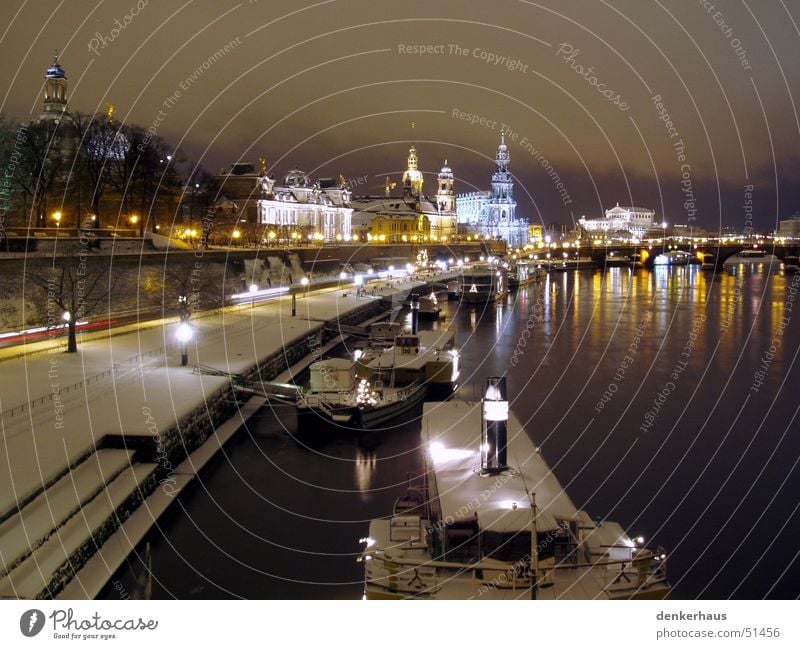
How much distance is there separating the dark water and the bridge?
3339cm

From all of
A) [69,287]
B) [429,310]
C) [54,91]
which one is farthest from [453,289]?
[69,287]

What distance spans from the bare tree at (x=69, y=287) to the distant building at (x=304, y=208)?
24208 millimetres

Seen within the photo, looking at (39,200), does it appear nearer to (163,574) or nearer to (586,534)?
(163,574)

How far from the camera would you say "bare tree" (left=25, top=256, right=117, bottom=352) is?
1540 centimetres

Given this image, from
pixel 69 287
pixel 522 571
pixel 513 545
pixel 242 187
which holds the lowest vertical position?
pixel 522 571

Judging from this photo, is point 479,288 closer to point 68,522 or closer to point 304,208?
point 304,208

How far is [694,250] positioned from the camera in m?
61.7

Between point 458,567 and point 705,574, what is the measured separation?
3446mm

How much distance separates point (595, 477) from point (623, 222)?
11476 centimetres

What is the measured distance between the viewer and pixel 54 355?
44.0 feet

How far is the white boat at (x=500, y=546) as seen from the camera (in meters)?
5.64

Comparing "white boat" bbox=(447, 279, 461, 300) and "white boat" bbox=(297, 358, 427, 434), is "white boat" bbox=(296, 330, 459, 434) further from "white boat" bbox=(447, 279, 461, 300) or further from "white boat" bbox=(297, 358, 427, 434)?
"white boat" bbox=(447, 279, 461, 300)

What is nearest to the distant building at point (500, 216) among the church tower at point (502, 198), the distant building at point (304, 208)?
the church tower at point (502, 198)
